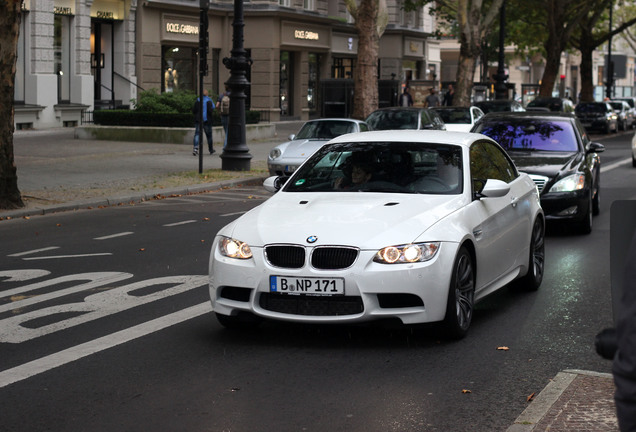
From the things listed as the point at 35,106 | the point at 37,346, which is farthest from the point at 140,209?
the point at 35,106

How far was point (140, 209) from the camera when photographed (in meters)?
16.8

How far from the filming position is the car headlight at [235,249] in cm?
723

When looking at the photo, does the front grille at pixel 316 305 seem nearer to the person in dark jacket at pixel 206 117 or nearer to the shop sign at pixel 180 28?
the person in dark jacket at pixel 206 117

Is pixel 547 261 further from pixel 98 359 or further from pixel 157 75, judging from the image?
pixel 157 75

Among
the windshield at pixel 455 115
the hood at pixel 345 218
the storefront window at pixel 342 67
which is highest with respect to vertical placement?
the storefront window at pixel 342 67

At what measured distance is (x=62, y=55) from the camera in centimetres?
3656

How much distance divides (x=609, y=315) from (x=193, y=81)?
38420 millimetres

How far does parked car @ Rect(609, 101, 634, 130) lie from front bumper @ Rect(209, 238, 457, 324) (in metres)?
50.2

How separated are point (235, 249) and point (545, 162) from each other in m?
7.45

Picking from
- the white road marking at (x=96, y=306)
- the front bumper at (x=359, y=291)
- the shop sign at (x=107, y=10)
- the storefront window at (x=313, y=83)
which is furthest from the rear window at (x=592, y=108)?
the front bumper at (x=359, y=291)

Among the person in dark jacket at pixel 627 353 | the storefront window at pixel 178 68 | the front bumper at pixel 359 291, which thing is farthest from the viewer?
the storefront window at pixel 178 68

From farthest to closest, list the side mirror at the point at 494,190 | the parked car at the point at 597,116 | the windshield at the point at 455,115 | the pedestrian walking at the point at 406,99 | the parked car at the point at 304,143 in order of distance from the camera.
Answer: the parked car at the point at 597,116 → the pedestrian walking at the point at 406,99 → the windshield at the point at 455,115 → the parked car at the point at 304,143 → the side mirror at the point at 494,190

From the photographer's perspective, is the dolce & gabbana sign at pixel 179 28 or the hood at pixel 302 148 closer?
the hood at pixel 302 148

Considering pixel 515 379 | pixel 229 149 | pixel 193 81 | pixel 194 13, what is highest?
pixel 194 13
